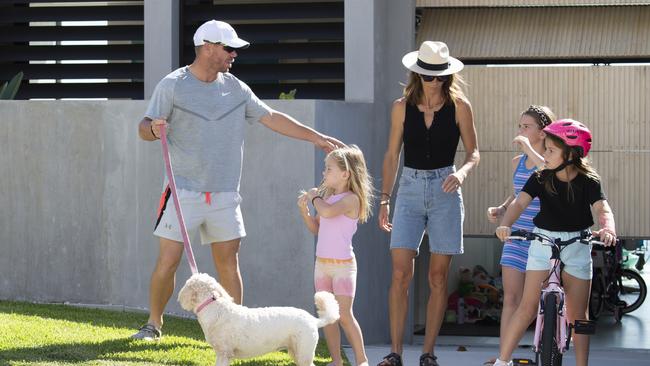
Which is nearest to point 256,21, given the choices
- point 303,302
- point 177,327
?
point 303,302

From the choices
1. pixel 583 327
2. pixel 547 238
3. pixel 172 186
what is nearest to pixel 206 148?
pixel 172 186

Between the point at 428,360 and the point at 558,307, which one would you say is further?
the point at 428,360

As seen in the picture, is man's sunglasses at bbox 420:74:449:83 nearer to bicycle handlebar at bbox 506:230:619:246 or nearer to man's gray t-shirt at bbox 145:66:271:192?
man's gray t-shirt at bbox 145:66:271:192

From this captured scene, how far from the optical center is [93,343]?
22.7ft

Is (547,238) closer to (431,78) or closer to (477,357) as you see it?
(431,78)

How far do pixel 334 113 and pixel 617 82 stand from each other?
108 inches

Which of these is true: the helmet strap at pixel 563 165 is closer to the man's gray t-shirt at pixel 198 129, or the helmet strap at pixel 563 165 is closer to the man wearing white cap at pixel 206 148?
the man wearing white cap at pixel 206 148

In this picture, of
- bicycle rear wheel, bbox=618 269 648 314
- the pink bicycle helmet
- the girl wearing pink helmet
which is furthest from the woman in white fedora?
bicycle rear wheel, bbox=618 269 648 314

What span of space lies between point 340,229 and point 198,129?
41.5 inches

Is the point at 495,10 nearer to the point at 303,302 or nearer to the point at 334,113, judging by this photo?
the point at 334,113

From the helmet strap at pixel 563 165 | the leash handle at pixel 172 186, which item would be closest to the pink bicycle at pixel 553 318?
the helmet strap at pixel 563 165

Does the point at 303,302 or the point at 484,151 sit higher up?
the point at 484,151

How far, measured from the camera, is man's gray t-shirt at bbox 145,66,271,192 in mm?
6883

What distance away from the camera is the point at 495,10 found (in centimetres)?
1109
